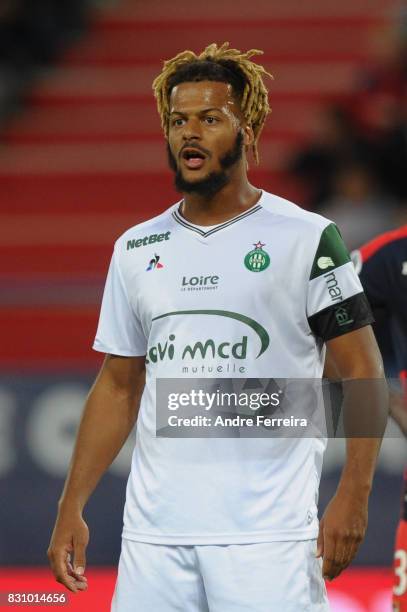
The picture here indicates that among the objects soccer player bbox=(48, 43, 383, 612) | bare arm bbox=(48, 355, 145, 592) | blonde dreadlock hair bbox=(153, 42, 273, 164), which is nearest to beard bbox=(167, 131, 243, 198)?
soccer player bbox=(48, 43, 383, 612)

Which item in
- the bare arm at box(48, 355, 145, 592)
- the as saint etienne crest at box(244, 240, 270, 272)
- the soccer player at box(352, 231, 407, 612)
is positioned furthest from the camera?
the soccer player at box(352, 231, 407, 612)

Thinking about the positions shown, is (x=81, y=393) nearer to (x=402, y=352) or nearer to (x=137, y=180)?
(x=402, y=352)

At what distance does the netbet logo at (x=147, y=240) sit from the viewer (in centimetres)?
343

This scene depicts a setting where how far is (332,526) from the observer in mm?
3004

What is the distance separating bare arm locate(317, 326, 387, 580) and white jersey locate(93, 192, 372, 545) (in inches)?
2.4

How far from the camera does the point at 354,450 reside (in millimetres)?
3084

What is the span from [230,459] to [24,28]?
903 cm

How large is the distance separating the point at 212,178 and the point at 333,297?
1.46 feet

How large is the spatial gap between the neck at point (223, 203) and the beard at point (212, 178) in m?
0.02

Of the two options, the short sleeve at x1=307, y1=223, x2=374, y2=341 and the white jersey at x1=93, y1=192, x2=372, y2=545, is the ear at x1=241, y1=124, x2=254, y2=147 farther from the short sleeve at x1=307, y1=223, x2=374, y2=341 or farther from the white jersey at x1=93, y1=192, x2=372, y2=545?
the short sleeve at x1=307, y1=223, x2=374, y2=341

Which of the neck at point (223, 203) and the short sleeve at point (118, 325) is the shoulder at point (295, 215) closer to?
the neck at point (223, 203)

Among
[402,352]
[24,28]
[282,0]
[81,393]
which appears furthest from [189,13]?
[402,352]

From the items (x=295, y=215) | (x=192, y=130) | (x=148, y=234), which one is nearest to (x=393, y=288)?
(x=295, y=215)

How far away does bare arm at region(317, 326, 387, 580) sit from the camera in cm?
301
